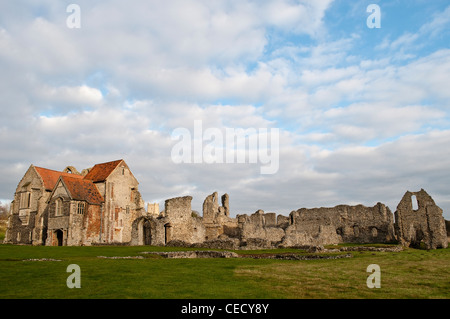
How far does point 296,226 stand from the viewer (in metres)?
53.4

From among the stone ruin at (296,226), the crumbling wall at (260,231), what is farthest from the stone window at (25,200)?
the crumbling wall at (260,231)

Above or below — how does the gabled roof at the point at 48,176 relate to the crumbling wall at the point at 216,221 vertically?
above

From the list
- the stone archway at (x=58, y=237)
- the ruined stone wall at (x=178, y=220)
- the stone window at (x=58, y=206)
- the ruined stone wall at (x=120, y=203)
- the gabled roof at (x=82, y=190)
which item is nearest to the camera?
the ruined stone wall at (x=178, y=220)

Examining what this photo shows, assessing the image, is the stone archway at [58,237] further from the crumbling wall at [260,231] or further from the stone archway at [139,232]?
the crumbling wall at [260,231]

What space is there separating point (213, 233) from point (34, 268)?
124 feet

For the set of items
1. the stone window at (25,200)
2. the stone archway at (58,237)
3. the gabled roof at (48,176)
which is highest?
the gabled roof at (48,176)

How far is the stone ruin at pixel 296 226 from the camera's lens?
37125 millimetres

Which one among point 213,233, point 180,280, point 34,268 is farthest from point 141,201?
point 180,280

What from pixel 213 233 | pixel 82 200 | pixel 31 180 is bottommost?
pixel 213 233

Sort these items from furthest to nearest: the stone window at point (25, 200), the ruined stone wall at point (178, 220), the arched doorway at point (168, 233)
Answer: the stone window at point (25, 200) → the ruined stone wall at point (178, 220) → the arched doorway at point (168, 233)

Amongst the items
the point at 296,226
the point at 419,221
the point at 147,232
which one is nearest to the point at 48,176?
the point at 147,232
